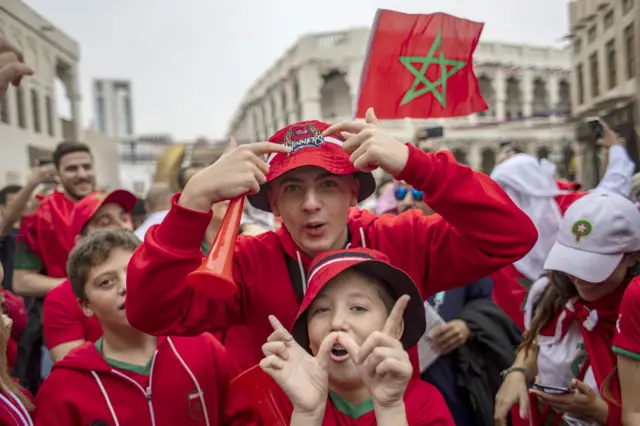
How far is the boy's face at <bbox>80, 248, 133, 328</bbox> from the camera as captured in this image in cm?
217

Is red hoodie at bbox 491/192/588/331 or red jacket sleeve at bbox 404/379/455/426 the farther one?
red hoodie at bbox 491/192/588/331

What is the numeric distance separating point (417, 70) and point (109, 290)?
1.57m

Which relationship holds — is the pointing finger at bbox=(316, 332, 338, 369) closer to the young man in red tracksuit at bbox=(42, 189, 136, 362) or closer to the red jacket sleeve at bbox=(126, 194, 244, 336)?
the red jacket sleeve at bbox=(126, 194, 244, 336)

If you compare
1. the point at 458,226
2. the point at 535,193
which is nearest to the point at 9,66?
the point at 458,226

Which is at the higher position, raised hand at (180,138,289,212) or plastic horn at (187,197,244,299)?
raised hand at (180,138,289,212)

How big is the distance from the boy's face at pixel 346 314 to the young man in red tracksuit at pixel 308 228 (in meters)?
0.24

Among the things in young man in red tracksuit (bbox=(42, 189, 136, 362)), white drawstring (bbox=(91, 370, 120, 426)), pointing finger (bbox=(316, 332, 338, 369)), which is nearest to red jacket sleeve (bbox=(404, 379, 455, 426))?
pointing finger (bbox=(316, 332, 338, 369))

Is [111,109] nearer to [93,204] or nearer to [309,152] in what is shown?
[93,204]

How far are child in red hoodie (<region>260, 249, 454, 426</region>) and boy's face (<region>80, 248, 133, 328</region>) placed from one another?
88cm

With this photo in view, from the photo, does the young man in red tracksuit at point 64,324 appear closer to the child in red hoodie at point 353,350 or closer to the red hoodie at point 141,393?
the red hoodie at point 141,393

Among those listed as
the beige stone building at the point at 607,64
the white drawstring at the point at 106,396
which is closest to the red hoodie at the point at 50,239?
the white drawstring at the point at 106,396

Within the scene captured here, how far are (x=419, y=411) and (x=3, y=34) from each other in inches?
73.3

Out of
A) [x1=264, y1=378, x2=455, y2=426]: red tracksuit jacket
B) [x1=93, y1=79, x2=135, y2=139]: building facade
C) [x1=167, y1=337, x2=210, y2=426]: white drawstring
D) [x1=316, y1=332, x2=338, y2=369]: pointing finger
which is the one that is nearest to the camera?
[x1=316, y1=332, x2=338, y2=369]: pointing finger

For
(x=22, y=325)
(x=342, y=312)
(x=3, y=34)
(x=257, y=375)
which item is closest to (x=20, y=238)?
(x=22, y=325)
